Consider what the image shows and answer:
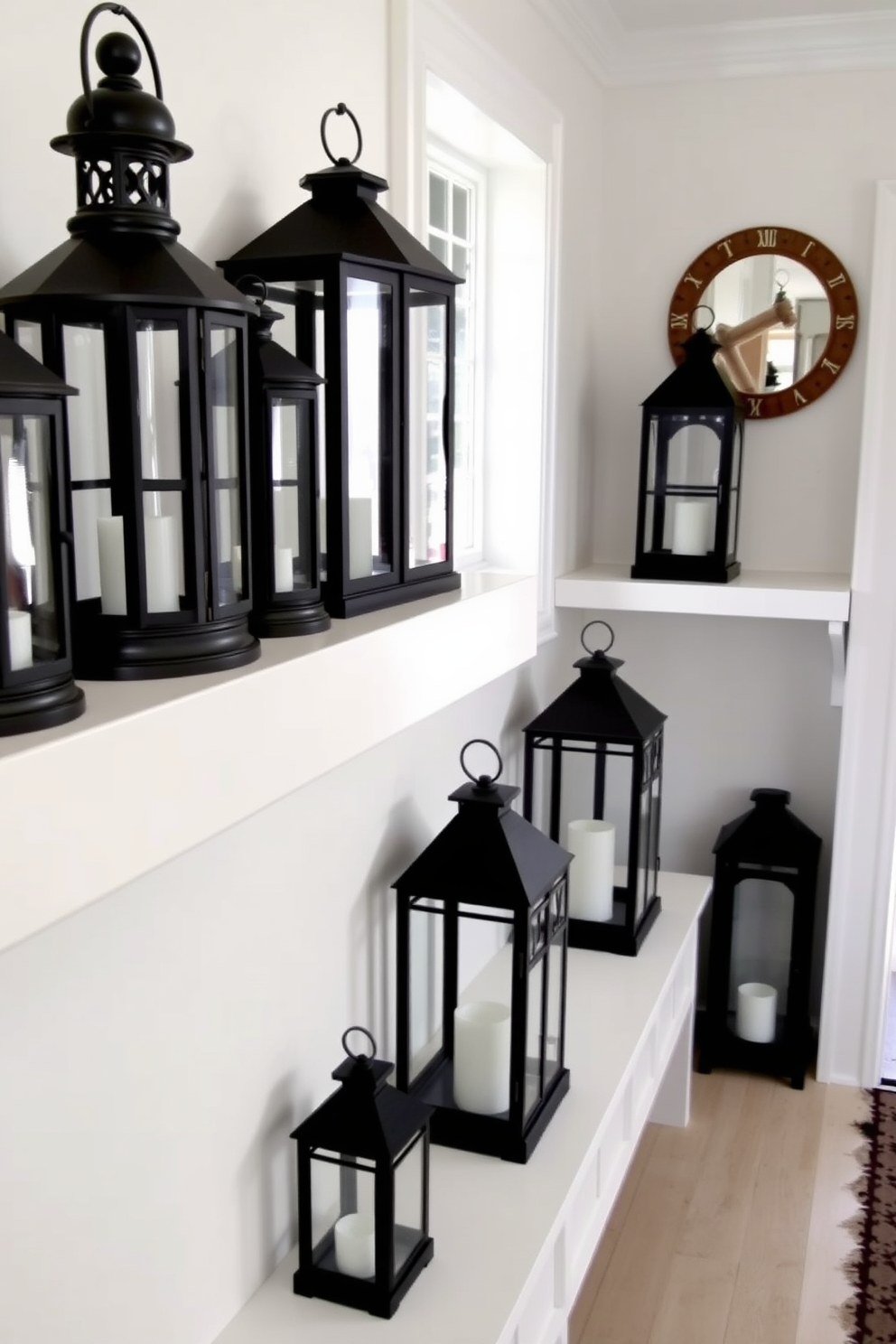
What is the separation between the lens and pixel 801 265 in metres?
3.04

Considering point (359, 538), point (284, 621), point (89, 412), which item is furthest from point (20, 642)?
point (359, 538)

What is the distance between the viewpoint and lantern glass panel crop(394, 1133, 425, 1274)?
156 centimetres

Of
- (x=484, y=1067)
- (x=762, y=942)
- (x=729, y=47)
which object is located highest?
(x=729, y=47)

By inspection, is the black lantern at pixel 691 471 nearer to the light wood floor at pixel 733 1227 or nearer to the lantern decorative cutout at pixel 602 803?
the lantern decorative cutout at pixel 602 803

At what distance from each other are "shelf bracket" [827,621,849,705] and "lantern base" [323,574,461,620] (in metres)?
1.59

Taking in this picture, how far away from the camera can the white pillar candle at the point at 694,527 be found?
296 cm

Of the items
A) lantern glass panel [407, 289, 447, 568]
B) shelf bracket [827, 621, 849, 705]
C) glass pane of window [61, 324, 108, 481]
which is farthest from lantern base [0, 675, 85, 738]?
shelf bracket [827, 621, 849, 705]

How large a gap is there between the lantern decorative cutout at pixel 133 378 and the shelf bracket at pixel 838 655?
7.20 ft

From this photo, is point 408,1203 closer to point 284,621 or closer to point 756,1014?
point 284,621

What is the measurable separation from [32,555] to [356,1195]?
3.74 feet

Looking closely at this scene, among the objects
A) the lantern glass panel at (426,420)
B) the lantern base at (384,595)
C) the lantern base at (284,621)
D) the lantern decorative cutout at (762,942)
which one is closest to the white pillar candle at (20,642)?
the lantern base at (284,621)

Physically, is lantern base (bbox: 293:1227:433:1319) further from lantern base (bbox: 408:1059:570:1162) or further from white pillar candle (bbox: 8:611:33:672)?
white pillar candle (bbox: 8:611:33:672)

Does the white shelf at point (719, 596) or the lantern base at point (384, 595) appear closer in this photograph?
the lantern base at point (384, 595)

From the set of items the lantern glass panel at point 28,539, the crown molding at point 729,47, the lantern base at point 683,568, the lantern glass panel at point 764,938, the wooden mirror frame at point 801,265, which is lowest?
the lantern glass panel at point 764,938
